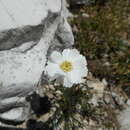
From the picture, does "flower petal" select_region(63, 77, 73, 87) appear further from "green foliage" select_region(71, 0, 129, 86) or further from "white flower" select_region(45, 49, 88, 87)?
"green foliage" select_region(71, 0, 129, 86)

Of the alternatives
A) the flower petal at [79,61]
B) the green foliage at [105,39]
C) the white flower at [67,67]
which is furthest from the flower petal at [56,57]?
the green foliage at [105,39]

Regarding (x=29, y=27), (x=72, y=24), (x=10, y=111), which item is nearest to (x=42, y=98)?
(x=10, y=111)

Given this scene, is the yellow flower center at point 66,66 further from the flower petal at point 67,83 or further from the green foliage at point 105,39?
the green foliage at point 105,39

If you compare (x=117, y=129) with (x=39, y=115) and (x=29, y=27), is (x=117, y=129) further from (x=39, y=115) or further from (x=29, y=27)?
(x=29, y=27)

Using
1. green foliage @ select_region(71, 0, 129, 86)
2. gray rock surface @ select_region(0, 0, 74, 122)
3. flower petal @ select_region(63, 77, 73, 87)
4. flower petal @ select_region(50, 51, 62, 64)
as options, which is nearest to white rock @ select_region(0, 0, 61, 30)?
gray rock surface @ select_region(0, 0, 74, 122)

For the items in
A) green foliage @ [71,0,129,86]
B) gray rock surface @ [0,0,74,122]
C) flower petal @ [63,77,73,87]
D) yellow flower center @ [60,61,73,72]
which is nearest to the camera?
flower petal @ [63,77,73,87]

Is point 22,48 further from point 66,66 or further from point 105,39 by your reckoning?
point 105,39
